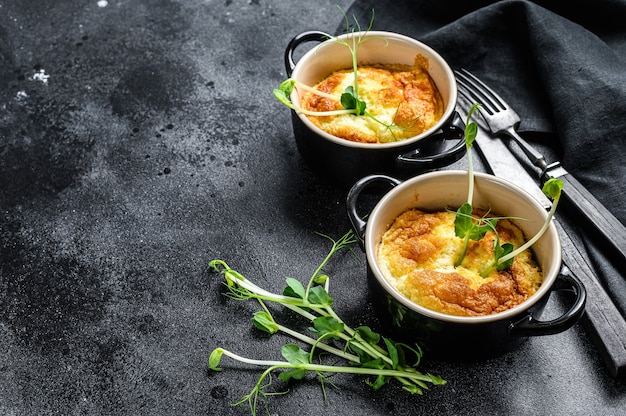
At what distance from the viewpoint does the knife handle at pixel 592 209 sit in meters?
1.92

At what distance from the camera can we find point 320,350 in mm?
1806

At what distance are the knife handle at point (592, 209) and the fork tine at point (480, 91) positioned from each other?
261 millimetres

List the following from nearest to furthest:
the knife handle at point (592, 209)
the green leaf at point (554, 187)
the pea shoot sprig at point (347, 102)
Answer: the green leaf at point (554, 187)
the knife handle at point (592, 209)
the pea shoot sprig at point (347, 102)

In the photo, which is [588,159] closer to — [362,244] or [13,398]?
[362,244]

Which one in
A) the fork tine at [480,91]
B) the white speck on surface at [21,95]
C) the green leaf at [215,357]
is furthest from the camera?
the white speck on surface at [21,95]

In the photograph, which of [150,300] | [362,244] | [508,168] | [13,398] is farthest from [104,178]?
[508,168]

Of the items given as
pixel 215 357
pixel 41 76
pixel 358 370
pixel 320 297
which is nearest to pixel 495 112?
pixel 320 297

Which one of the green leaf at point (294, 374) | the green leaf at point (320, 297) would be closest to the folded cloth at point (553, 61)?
the green leaf at point (320, 297)

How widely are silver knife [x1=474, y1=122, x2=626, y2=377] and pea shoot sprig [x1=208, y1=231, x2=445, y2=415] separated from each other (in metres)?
0.39

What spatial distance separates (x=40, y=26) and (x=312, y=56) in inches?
43.0

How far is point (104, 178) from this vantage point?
7.25 feet

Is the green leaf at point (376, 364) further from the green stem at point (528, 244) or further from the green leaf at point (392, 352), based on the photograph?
the green stem at point (528, 244)

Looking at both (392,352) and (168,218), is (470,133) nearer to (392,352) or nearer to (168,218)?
(392,352)

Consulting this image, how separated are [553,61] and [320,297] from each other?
3.47ft
